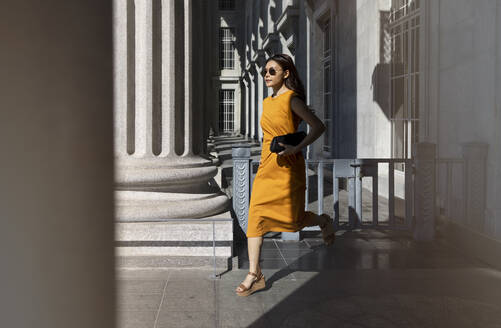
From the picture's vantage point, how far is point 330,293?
4.91 meters

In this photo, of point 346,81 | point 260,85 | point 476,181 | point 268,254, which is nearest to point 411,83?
point 346,81

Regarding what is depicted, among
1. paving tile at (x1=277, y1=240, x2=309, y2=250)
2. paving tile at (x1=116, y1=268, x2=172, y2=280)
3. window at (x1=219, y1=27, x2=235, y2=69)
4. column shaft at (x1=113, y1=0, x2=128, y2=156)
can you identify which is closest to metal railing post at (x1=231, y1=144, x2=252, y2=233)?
paving tile at (x1=277, y1=240, x2=309, y2=250)

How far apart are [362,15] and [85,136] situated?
12.5 meters

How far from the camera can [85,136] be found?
111 cm

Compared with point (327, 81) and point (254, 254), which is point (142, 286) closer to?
point (254, 254)

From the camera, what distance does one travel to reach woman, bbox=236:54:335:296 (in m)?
4.90

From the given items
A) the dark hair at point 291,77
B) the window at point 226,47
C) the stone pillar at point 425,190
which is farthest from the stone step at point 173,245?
the window at point 226,47

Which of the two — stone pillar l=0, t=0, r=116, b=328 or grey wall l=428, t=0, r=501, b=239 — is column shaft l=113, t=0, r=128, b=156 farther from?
stone pillar l=0, t=0, r=116, b=328

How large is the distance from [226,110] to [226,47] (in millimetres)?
5340

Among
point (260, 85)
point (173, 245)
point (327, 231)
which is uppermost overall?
point (260, 85)

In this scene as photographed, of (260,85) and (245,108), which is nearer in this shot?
(260,85)

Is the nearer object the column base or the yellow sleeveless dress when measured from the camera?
the yellow sleeveless dress

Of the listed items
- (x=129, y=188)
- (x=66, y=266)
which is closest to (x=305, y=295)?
(x=129, y=188)

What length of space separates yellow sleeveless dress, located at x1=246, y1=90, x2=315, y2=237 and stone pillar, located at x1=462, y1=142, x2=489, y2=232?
324 cm
